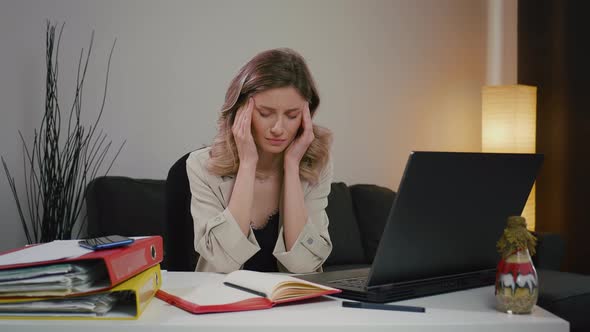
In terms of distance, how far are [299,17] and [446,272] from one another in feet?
8.26

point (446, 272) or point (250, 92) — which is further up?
point (250, 92)

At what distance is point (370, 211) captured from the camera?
337 centimetres

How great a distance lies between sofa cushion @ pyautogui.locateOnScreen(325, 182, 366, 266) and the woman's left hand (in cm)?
129

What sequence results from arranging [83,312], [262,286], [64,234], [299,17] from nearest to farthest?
[83,312]
[262,286]
[64,234]
[299,17]

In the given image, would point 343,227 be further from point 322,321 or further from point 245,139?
point 322,321

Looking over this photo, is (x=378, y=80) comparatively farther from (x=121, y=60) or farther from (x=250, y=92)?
(x=250, y=92)

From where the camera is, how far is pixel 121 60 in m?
3.07

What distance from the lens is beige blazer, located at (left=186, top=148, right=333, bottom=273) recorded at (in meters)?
1.65

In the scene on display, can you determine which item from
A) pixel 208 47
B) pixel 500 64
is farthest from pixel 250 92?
pixel 500 64

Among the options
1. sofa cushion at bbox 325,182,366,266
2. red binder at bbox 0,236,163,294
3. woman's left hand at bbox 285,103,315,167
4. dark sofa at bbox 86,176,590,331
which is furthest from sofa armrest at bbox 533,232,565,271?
red binder at bbox 0,236,163,294

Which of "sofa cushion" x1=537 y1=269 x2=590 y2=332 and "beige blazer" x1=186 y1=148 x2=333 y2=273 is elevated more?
"beige blazer" x1=186 y1=148 x2=333 y2=273

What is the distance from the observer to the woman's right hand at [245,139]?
1811mm

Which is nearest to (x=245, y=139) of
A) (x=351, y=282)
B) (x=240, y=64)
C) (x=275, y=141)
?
(x=275, y=141)

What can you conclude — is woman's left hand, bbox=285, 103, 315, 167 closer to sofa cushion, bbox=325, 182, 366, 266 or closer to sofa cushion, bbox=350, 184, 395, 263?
sofa cushion, bbox=325, 182, 366, 266
